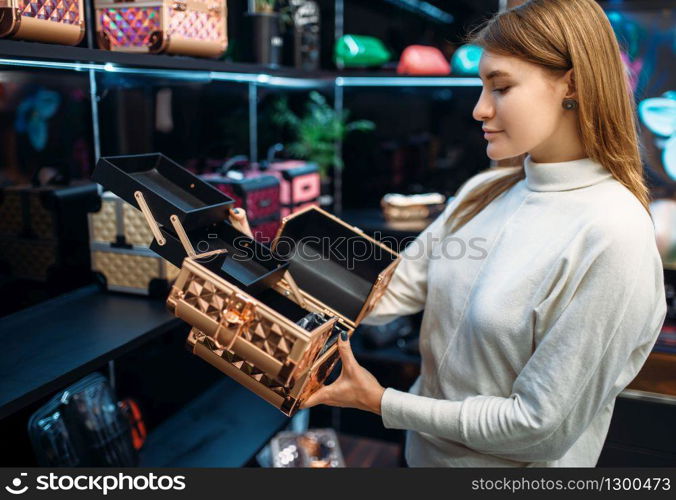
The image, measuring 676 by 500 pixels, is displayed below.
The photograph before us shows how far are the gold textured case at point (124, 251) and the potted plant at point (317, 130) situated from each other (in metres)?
1.20

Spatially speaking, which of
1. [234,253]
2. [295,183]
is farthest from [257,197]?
[234,253]

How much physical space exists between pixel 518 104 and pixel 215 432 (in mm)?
1487

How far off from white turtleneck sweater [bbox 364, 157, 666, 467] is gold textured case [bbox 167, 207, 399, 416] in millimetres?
278

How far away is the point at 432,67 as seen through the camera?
256cm

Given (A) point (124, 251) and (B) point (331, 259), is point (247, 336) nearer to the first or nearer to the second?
(B) point (331, 259)

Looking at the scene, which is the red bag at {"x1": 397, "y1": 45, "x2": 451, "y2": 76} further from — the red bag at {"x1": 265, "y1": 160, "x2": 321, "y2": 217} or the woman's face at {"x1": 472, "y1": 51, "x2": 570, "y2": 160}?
the woman's face at {"x1": 472, "y1": 51, "x2": 570, "y2": 160}

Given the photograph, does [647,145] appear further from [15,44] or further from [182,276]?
[15,44]

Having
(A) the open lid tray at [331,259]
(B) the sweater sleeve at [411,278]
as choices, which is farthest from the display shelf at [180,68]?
(B) the sweater sleeve at [411,278]

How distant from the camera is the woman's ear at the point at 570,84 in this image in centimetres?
112

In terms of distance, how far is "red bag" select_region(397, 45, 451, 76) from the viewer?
2541mm

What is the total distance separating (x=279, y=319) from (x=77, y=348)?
0.53 metres

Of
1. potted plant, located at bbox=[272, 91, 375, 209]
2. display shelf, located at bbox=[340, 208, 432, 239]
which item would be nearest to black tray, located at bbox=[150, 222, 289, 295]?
display shelf, located at bbox=[340, 208, 432, 239]

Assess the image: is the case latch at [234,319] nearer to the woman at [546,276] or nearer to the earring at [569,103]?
the woman at [546,276]

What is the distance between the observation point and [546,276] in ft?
3.78
